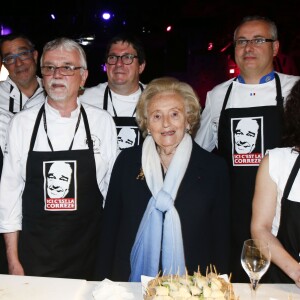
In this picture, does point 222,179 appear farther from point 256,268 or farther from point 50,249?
point 50,249

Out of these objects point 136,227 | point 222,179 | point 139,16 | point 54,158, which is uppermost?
point 139,16

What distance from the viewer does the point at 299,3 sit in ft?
20.1

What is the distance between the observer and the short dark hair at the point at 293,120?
6.59 ft

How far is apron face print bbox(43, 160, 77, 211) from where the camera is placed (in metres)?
2.43

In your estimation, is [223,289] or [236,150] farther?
[236,150]

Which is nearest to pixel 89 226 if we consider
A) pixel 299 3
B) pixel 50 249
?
pixel 50 249

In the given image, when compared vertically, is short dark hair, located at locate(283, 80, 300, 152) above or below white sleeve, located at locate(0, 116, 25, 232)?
above

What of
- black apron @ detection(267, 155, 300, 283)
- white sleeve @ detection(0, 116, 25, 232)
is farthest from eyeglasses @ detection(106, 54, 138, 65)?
black apron @ detection(267, 155, 300, 283)

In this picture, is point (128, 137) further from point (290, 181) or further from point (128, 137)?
point (290, 181)

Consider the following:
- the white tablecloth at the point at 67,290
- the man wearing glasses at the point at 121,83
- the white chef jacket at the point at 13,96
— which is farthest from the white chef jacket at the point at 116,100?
the white tablecloth at the point at 67,290

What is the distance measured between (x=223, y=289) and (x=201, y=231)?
783 millimetres

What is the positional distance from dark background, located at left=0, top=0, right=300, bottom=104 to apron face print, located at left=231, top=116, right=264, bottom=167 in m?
3.98

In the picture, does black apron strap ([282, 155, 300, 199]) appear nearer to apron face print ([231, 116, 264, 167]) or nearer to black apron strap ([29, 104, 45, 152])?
apron face print ([231, 116, 264, 167])

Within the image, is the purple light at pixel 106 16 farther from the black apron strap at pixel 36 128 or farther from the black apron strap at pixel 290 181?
the black apron strap at pixel 290 181
